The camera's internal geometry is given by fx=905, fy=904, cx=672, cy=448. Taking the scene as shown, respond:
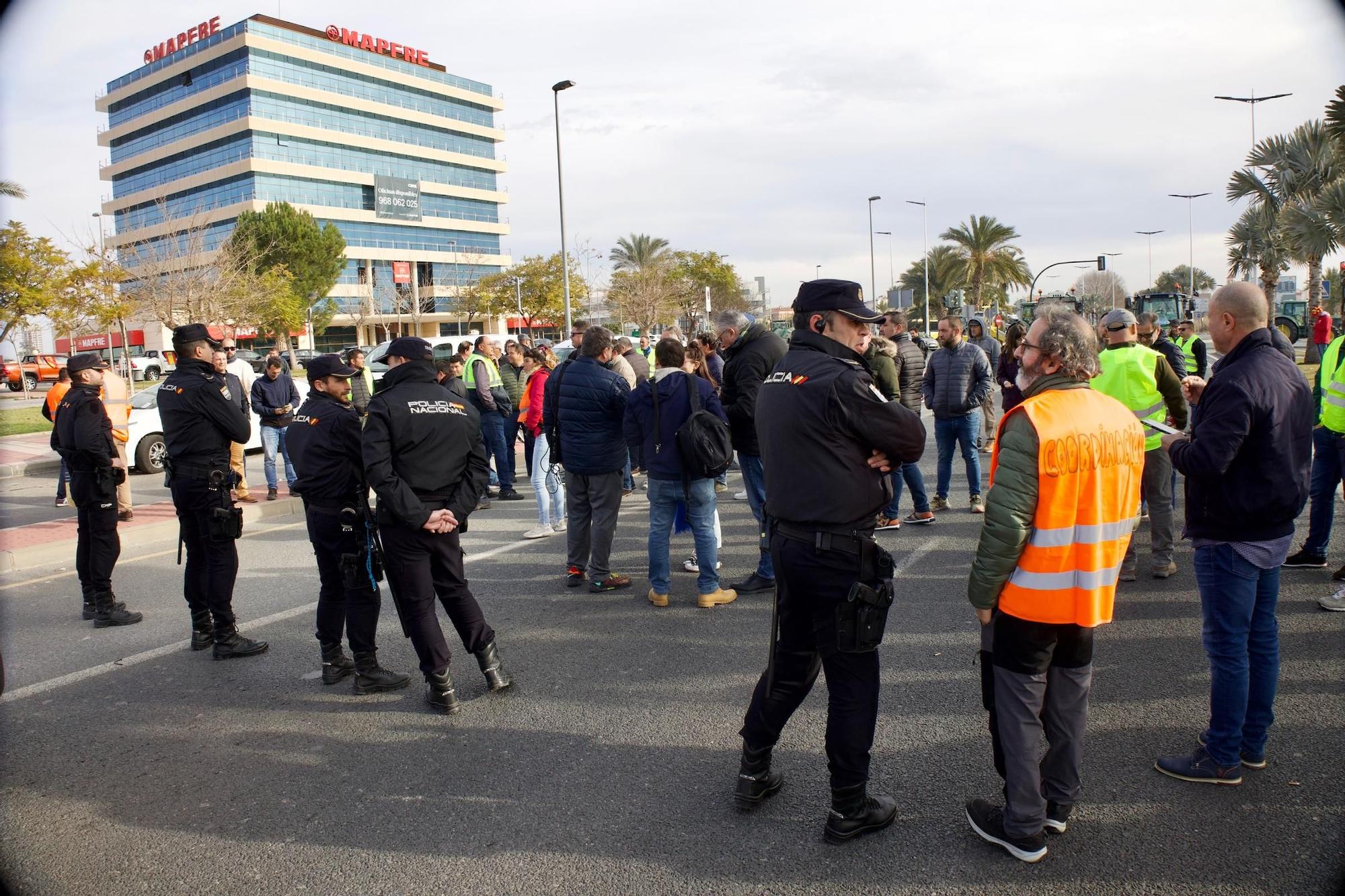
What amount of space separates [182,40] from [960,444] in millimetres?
80043

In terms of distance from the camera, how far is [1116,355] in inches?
239

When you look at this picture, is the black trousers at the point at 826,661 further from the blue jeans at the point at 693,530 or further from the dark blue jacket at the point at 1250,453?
the blue jeans at the point at 693,530

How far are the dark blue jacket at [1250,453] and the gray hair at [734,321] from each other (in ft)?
11.2

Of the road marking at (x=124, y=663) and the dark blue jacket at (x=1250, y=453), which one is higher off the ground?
the dark blue jacket at (x=1250, y=453)

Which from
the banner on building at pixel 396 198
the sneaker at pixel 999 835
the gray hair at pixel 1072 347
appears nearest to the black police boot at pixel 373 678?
the sneaker at pixel 999 835

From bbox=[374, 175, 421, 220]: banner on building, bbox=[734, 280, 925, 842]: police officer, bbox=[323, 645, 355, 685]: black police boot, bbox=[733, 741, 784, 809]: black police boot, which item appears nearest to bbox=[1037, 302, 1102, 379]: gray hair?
bbox=[734, 280, 925, 842]: police officer

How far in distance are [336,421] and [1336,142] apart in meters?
10.9

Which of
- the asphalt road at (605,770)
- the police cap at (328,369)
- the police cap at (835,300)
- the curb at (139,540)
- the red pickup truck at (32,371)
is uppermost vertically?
the red pickup truck at (32,371)

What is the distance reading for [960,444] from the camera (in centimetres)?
871

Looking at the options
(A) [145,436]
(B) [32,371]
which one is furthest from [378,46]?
(A) [145,436]

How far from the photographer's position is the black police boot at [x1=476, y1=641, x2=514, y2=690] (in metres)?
4.82

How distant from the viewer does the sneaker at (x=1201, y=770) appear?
3.55 m

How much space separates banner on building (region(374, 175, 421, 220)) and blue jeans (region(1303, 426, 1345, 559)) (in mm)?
73414

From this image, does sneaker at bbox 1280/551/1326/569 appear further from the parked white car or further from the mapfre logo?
the parked white car
